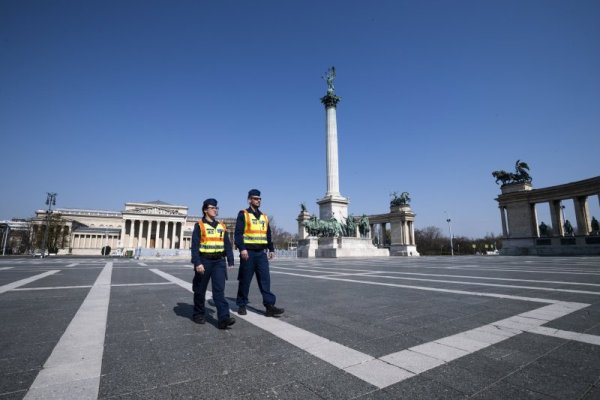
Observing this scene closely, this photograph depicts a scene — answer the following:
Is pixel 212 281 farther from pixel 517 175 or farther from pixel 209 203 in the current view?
pixel 517 175

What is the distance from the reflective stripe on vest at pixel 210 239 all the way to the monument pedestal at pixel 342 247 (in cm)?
3083

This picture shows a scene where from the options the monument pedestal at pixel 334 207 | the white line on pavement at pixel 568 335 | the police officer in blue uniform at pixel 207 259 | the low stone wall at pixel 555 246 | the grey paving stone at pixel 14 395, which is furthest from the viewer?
the monument pedestal at pixel 334 207

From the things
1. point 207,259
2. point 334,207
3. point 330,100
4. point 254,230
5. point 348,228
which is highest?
point 330,100

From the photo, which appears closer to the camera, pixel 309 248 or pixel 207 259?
pixel 207 259

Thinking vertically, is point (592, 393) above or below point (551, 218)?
below

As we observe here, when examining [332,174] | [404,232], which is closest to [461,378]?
[332,174]

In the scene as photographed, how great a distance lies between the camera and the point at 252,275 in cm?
537

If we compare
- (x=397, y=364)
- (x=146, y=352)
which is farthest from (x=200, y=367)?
(x=397, y=364)

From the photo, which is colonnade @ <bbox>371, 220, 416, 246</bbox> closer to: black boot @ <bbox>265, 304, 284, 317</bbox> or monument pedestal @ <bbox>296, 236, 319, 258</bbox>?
monument pedestal @ <bbox>296, 236, 319, 258</bbox>

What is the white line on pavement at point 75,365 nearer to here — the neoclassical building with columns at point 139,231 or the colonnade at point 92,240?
the neoclassical building with columns at point 139,231

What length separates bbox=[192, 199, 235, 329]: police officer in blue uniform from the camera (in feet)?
16.3

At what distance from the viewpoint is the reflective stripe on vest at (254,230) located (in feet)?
18.3

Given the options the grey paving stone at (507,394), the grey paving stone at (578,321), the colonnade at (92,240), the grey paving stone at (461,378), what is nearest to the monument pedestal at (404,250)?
the grey paving stone at (578,321)

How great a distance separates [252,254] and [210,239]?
0.83 m
